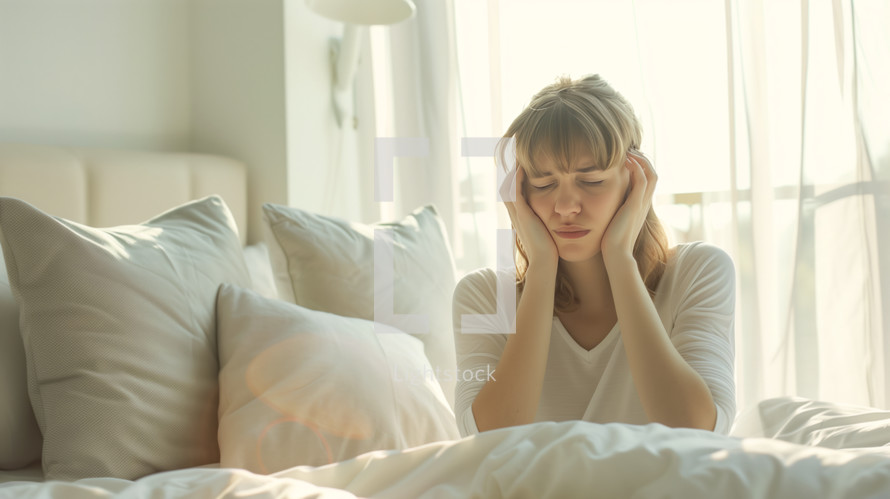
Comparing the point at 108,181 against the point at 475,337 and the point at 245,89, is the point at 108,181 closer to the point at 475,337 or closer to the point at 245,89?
the point at 245,89

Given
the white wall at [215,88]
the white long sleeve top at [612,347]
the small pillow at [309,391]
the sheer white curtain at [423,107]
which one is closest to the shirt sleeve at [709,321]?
the white long sleeve top at [612,347]

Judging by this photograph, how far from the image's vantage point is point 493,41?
220 cm

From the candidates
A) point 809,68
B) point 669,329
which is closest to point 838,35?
point 809,68

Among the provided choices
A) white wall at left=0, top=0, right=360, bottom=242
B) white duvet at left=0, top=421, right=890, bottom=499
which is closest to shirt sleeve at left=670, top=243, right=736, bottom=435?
white duvet at left=0, top=421, right=890, bottom=499

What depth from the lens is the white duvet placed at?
2.14 ft

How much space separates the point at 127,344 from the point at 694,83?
63.3 inches

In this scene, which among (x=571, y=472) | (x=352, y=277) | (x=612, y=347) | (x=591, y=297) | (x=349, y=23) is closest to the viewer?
(x=571, y=472)

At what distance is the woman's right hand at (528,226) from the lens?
138 centimetres

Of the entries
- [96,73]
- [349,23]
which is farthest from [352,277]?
[96,73]

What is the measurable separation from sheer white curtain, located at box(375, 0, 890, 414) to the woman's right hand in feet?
Answer: 2.24

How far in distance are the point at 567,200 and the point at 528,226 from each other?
0.37ft

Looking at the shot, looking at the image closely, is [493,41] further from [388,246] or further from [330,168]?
[388,246]

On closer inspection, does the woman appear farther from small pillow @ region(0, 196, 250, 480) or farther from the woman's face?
small pillow @ region(0, 196, 250, 480)

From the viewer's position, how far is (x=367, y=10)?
196 cm
